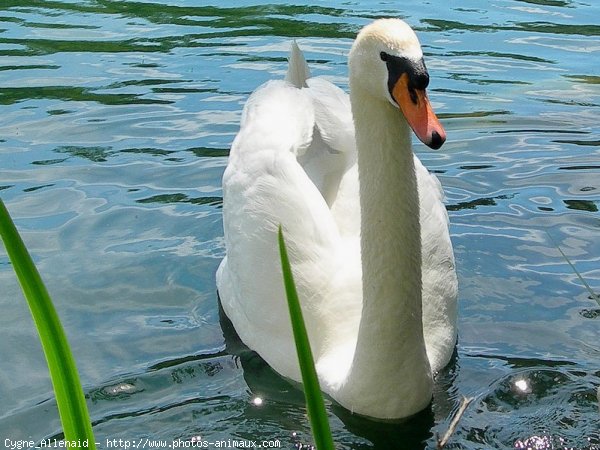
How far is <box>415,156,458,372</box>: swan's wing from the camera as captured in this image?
4.84 m

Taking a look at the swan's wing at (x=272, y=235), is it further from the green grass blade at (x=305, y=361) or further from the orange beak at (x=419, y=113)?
the green grass blade at (x=305, y=361)

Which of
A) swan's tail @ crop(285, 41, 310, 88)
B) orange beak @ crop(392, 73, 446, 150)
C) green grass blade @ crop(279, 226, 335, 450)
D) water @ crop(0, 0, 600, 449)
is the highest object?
green grass blade @ crop(279, 226, 335, 450)

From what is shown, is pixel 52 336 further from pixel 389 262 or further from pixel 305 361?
pixel 389 262

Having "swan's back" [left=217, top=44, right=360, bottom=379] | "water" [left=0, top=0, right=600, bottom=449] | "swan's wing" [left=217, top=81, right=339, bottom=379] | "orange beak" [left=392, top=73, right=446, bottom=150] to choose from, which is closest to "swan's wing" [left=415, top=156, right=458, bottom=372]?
"water" [left=0, top=0, right=600, bottom=449]

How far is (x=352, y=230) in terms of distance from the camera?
543 centimetres

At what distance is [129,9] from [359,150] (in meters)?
8.47

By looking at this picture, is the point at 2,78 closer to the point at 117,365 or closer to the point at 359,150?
the point at 117,365

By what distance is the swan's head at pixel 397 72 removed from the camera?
364cm

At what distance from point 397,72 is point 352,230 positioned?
171 cm

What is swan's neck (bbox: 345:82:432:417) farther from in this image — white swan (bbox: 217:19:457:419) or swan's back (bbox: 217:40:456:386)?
swan's back (bbox: 217:40:456:386)

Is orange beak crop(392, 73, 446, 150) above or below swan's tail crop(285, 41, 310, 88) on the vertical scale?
above

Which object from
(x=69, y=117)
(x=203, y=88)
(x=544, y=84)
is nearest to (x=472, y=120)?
(x=544, y=84)

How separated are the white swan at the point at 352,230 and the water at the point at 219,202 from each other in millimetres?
209

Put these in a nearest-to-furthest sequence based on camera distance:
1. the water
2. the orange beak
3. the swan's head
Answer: the orange beak, the swan's head, the water
